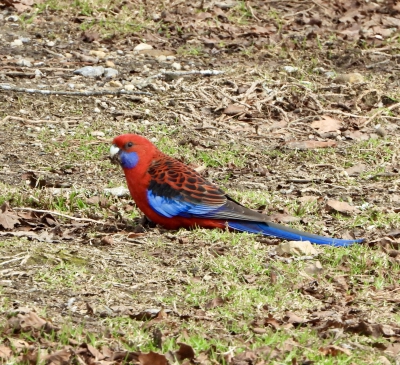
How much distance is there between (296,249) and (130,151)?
144 cm

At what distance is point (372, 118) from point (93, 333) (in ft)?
16.3

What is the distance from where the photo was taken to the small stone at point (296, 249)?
18.3 feet

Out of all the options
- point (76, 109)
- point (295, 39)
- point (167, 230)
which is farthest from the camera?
point (295, 39)

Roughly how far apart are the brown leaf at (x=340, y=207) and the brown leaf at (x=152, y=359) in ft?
9.27

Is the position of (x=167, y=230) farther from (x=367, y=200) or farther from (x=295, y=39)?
(x=295, y=39)

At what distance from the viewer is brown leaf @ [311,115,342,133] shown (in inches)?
335

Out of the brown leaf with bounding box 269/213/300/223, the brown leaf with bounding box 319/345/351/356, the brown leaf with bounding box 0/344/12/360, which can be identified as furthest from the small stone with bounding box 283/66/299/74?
the brown leaf with bounding box 0/344/12/360

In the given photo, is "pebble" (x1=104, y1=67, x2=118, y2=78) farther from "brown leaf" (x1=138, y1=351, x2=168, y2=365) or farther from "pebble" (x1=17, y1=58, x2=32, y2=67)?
"brown leaf" (x1=138, y1=351, x2=168, y2=365)

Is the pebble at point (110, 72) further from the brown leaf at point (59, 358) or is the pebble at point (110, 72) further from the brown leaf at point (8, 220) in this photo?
the brown leaf at point (59, 358)

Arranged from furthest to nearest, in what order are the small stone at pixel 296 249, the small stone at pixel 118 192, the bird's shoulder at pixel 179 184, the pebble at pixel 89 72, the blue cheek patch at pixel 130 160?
1. the pebble at pixel 89 72
2. the small stone at pixel 118 192
3. the blue cheek patch at pixel 130 160
4. the bird's shoulder at pixel 179 184
5. the small stone at pixel 296 249

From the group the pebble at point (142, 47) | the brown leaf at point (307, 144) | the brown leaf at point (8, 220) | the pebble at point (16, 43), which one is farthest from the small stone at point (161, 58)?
the brown leaf at point (8, 220)

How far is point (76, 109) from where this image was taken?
333 inches

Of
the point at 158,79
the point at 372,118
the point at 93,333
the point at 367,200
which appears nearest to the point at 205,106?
the point at 158,79

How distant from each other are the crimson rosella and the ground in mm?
138
